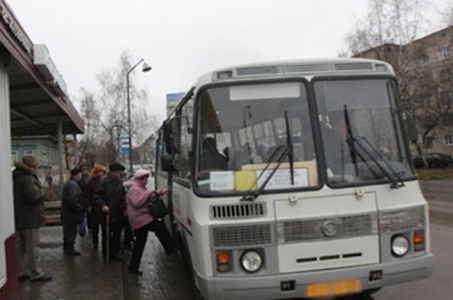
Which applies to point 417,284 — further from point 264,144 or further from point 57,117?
point 57,117

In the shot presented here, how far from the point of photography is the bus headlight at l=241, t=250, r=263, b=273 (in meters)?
4.80

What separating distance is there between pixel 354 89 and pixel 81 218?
21.2 ft

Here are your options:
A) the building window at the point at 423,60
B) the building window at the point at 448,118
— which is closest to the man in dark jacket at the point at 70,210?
the building window at the point at 423,60

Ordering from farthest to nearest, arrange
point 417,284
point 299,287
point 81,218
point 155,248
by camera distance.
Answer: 1. point 155,248
2. point 81,218
3. point 417,284
4. point 299,287

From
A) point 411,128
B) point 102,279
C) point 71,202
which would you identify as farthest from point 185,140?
point 71,202

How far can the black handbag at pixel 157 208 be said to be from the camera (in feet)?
24.6

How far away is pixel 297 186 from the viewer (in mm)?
4977

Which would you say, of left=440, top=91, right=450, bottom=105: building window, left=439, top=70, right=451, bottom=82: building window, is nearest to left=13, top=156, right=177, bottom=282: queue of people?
left=439, top=70, right=451, bottom=82: building window

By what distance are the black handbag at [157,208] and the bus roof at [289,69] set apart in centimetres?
270

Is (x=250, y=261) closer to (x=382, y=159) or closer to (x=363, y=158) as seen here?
(x=363, y=158)

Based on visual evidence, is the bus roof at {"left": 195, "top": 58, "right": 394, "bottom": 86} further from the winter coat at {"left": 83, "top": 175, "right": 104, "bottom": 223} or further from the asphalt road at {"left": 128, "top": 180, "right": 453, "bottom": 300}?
the winter coat at {"left": 83, "top": 175, "right": 104, "bottom": 223}

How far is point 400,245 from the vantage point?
5.06 meters

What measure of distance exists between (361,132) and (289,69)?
3.24 ft

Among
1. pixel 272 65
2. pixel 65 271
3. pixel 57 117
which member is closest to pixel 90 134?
pixel 57 117
